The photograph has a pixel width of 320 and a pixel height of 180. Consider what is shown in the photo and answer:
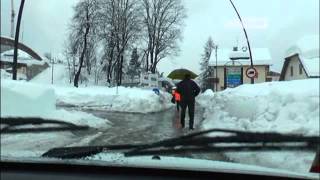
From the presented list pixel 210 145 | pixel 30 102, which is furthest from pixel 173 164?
pixel 30 102

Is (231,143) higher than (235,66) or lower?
lower

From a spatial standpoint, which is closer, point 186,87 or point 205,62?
point 205,62

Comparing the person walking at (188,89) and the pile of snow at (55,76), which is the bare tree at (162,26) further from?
the pile of snow at (55,76)

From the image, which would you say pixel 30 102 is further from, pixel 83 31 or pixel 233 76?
pixel 233 76

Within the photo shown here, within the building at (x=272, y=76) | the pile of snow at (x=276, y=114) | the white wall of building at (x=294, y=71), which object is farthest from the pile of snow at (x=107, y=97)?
the white wall of building at (x=294, y=71)

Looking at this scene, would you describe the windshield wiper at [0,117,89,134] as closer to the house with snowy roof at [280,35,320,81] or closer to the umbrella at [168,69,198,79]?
the umbrella at [168,69,198,79]

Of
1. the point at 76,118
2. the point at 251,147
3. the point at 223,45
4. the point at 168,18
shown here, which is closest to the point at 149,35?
the point at 168,18

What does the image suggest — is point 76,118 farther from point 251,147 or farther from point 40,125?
point 251,147
